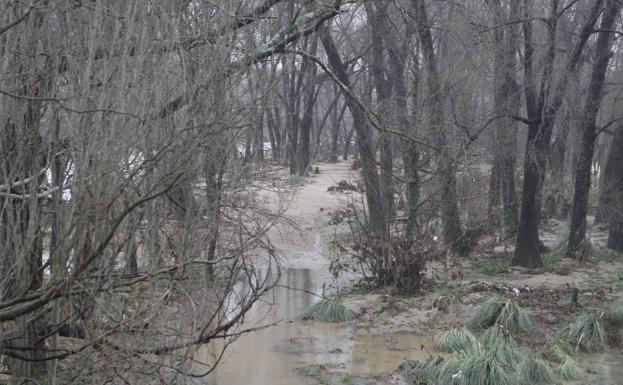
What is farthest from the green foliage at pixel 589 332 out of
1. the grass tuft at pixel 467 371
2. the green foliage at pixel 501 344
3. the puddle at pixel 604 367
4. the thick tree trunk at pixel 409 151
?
the thick tree trunk at pixel 409 151

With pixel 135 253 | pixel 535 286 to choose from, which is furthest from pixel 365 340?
pixel 135 253

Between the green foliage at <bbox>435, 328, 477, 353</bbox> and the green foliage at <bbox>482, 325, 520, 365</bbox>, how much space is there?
8.1 inches

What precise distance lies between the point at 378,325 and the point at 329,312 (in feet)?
2.70

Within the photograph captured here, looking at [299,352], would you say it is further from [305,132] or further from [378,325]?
[305,132]

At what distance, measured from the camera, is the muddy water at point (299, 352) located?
414 inches

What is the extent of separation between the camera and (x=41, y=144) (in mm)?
5719

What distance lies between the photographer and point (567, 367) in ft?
34.2

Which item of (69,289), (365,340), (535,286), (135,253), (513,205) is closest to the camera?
(69,289)

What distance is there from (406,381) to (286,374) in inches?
60.0

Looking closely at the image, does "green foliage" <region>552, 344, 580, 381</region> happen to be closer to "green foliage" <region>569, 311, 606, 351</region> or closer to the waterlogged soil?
the waterlogged soil

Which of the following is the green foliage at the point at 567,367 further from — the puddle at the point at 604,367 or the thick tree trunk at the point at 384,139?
the thick tree trunk at the point at 384,139

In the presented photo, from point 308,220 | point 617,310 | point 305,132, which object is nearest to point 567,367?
point 617,310

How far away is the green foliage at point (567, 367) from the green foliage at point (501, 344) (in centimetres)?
54

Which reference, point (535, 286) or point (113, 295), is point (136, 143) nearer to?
point (113, 295)
